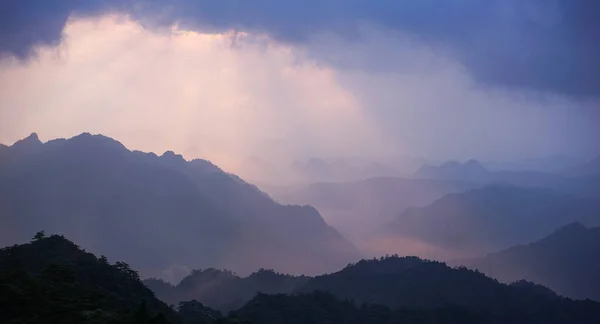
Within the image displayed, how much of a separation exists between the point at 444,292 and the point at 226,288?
75.2 m

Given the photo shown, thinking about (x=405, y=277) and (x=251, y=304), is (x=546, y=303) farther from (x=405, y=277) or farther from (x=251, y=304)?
(x=251, y=304)

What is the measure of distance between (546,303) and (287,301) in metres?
79.7

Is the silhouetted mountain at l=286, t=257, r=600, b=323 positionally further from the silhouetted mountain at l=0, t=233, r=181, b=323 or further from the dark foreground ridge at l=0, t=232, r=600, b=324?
the silhouetted mountain at l=0, t=233, r=181, b=323

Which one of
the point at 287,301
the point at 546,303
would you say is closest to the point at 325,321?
the point at 287,301

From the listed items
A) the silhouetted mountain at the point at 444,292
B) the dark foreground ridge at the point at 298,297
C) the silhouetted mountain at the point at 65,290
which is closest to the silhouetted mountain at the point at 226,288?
the dark foreground ridge at the point at 298,297

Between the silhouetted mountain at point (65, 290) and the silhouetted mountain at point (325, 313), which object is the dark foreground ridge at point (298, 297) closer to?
the silhouetted mountain at point (65, 290)

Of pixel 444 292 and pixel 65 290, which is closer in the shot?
pixel 65 290

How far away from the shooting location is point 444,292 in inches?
5817

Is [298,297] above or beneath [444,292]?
beneath

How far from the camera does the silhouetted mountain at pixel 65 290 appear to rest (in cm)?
3988

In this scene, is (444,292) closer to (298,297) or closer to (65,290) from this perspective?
(298,297)

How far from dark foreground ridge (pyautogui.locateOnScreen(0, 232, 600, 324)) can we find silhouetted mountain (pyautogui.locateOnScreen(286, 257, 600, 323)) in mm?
282

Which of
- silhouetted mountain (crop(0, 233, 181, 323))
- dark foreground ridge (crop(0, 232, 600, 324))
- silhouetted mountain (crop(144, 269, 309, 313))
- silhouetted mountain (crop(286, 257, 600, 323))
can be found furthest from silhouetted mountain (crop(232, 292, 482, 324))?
silhouetted mountain (crop(144, 269, 309, 313))

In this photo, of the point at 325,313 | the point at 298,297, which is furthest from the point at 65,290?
the point at 298,297
